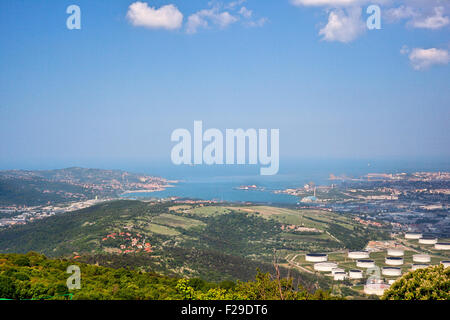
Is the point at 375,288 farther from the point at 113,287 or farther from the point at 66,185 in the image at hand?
the point at 66,185

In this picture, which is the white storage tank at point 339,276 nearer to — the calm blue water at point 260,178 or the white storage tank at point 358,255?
the white storage tank at point 358,255

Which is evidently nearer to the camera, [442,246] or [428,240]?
[442,246]

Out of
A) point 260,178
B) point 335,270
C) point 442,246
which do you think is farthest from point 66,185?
Answer: point 442,246

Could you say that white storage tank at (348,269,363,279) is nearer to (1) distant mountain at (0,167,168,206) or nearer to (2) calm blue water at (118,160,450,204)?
(2) calm blue water at (118,160,450,204)

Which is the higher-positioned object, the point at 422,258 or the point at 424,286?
the point at 424,286

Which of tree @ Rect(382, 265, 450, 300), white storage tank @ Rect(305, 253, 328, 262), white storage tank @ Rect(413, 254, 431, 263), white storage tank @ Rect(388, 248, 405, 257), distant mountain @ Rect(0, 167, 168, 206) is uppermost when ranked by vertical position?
tree @ Rect(382, 265, 450, 300)

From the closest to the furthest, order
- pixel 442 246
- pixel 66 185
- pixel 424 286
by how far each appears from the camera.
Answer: pixel 424 286 → pixel 442 246 → pixel 66 185

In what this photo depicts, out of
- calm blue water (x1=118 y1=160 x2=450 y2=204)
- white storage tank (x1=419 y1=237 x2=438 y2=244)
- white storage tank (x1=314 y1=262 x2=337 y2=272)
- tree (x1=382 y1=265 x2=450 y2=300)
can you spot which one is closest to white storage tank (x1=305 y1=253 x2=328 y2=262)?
→ white storage tank (x1=314 y1=262 x2=337 y2=272)
